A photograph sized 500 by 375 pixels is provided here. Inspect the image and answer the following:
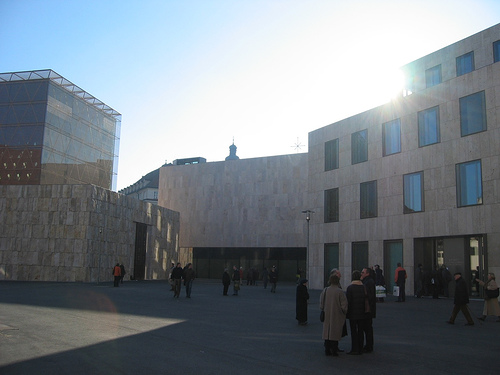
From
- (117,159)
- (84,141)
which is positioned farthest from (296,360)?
(117,159)

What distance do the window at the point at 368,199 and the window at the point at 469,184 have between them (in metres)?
6.75

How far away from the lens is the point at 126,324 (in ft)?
45.0

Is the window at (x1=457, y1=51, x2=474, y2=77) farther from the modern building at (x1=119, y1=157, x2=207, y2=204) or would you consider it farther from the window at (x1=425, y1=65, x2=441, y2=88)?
the modern building at (x1=119, y1=157, x2=207, y2=204)

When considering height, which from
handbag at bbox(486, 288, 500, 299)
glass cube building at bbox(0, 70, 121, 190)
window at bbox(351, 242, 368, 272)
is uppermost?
glass cube building at bbox(0, 70, 121, 190)

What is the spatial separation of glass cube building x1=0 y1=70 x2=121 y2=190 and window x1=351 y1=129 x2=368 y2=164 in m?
28.4

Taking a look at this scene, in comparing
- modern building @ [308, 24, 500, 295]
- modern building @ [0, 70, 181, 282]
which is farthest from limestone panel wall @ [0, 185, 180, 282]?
modern building @ [308, 24, 500, 295]

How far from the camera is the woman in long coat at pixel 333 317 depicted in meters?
9.70

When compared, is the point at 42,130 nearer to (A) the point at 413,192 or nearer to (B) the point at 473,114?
(A) the point at 413,192

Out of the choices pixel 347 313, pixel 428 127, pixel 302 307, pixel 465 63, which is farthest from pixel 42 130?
pixel 347 313

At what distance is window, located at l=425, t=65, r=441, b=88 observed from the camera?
33188mm

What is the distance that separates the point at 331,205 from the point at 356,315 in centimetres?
2705

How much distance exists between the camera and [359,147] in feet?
114

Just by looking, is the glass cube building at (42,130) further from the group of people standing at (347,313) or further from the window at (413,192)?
the group of people standing at (347,313)

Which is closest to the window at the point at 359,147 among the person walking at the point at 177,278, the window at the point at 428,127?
the window at the point at 428,127
